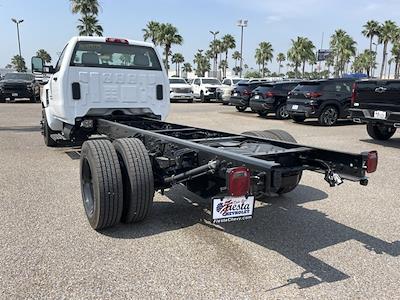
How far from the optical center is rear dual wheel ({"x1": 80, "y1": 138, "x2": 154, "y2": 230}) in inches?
158

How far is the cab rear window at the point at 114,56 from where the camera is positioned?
6992 millimetres

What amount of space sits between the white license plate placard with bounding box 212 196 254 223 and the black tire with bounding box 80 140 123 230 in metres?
1.19

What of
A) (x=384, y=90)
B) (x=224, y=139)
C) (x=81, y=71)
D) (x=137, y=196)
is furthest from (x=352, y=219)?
(x=384, y=90)

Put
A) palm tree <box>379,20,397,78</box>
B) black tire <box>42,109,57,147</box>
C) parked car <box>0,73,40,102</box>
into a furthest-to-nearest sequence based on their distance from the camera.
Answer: palm tree <box>379,20,397,78</box> < parked car <box>0,73,40,102</box> < black tire <box>42,109,57,147</box>

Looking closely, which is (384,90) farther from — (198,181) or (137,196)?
(137,196)

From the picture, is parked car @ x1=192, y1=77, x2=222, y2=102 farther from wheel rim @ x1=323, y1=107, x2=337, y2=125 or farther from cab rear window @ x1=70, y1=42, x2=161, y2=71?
cab rear window @ x1=70, y1=42, x2=161, y2=71

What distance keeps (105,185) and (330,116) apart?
12.0m

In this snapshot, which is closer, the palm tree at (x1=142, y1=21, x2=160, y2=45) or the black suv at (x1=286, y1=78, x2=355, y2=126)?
the black suv at (x1=286, y1=78, x2=355, y2=126)

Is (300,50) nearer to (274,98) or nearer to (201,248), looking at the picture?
(274,98)

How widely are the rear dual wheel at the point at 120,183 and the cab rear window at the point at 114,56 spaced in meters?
3.14

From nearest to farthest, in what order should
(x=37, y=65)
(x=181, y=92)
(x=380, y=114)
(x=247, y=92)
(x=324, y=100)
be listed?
(x=37, y=65), (x=380, y=114), (x=324, y=100), (x=247, y=92), (x=181, y=92)

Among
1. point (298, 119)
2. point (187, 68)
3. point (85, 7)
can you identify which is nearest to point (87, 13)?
point (85, 7)

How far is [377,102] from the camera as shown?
9.69 m

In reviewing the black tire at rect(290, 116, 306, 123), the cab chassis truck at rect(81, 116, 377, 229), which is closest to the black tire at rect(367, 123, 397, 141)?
the black tire at rect(290, 116, 306, 123)
